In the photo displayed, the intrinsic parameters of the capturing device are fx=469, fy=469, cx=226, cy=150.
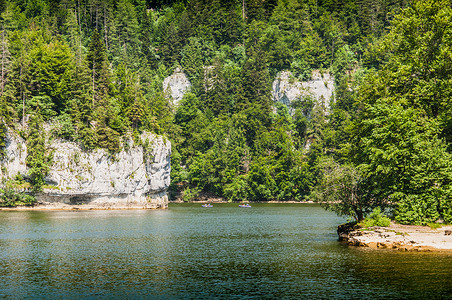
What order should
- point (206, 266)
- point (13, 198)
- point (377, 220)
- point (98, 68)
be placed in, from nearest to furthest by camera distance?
1. point (206, 266)
2. point (377, 220)
3. point (13, 198)
4. point (98, 68)

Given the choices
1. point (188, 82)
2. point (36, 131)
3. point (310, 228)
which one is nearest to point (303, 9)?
point (188, 82)

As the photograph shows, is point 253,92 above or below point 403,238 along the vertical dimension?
above

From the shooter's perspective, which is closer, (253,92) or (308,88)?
(253,92)

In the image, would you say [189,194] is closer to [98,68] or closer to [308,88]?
[98,68]

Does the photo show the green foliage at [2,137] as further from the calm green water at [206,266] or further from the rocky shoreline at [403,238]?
the rocky shoreline at [403,238]

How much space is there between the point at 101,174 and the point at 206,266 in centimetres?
6756

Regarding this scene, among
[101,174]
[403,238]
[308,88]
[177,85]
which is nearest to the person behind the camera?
[403,238]

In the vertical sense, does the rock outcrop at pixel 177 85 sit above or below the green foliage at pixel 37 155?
above

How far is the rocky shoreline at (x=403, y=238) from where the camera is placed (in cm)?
3991

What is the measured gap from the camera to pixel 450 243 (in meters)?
39.5

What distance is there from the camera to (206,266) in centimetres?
3619

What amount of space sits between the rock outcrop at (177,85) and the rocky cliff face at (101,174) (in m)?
48.6

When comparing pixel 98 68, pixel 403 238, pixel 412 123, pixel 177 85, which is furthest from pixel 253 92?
pixel 403 238

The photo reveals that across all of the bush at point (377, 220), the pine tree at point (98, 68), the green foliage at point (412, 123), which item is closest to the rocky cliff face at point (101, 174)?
the pine tree at point (98, 68)
